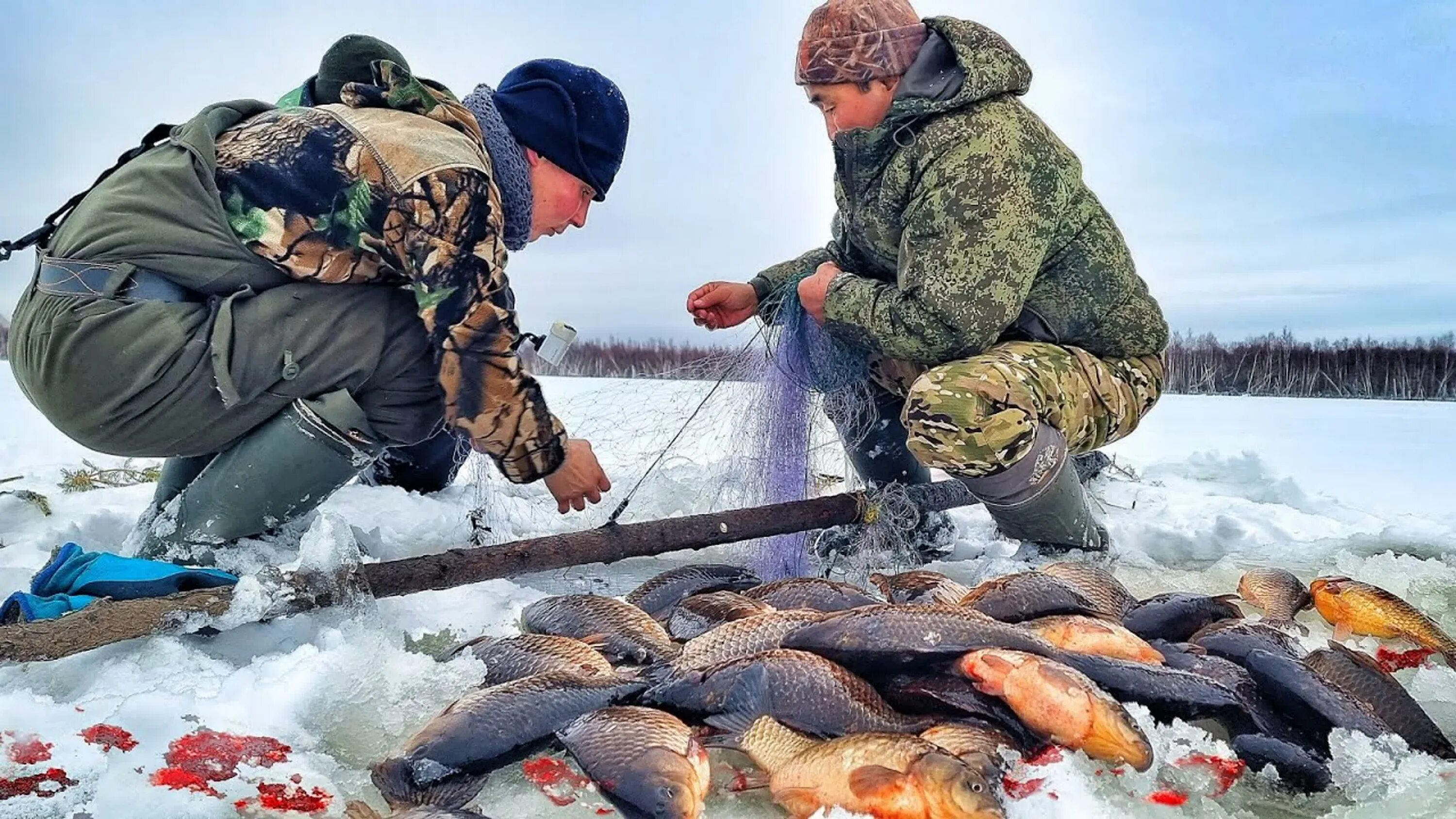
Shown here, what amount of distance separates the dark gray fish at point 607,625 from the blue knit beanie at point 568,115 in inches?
52.7

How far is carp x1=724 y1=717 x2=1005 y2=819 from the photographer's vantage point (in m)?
1.54

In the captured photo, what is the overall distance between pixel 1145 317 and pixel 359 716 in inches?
114

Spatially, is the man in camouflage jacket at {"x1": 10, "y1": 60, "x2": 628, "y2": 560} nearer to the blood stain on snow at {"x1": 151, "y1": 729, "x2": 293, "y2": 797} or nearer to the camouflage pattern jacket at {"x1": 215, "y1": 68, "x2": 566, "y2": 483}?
the camouflage pattern jacket at {"x1": 215, "y1": 68, "x2": 566, "y2": 483}

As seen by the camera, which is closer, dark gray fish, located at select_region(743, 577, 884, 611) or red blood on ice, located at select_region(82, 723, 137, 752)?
red blood on ice, located at select_region(82, 723, 137, 752)

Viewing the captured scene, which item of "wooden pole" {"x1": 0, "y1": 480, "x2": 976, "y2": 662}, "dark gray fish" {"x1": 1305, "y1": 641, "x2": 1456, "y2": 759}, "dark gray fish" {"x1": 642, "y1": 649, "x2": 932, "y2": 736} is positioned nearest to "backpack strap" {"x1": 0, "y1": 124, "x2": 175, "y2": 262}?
"wooden pole" {"x1": 0, "y1": 480, "x2": 976, "y2": 662}

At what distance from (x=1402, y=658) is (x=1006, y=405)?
3.97ft

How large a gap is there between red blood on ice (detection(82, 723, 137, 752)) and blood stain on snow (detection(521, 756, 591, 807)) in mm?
720

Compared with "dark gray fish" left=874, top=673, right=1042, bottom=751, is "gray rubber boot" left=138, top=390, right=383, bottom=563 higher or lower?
higher

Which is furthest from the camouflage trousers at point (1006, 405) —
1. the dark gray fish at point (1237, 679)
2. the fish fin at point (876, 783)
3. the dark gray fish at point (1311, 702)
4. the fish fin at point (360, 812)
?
the fish fin at point (360, 812)

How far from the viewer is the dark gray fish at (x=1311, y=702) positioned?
1894 mm

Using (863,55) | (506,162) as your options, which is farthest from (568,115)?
(863,55)

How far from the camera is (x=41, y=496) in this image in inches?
159

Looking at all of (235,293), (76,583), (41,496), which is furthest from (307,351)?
(41,496)

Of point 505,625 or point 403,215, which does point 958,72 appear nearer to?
point 403,215
